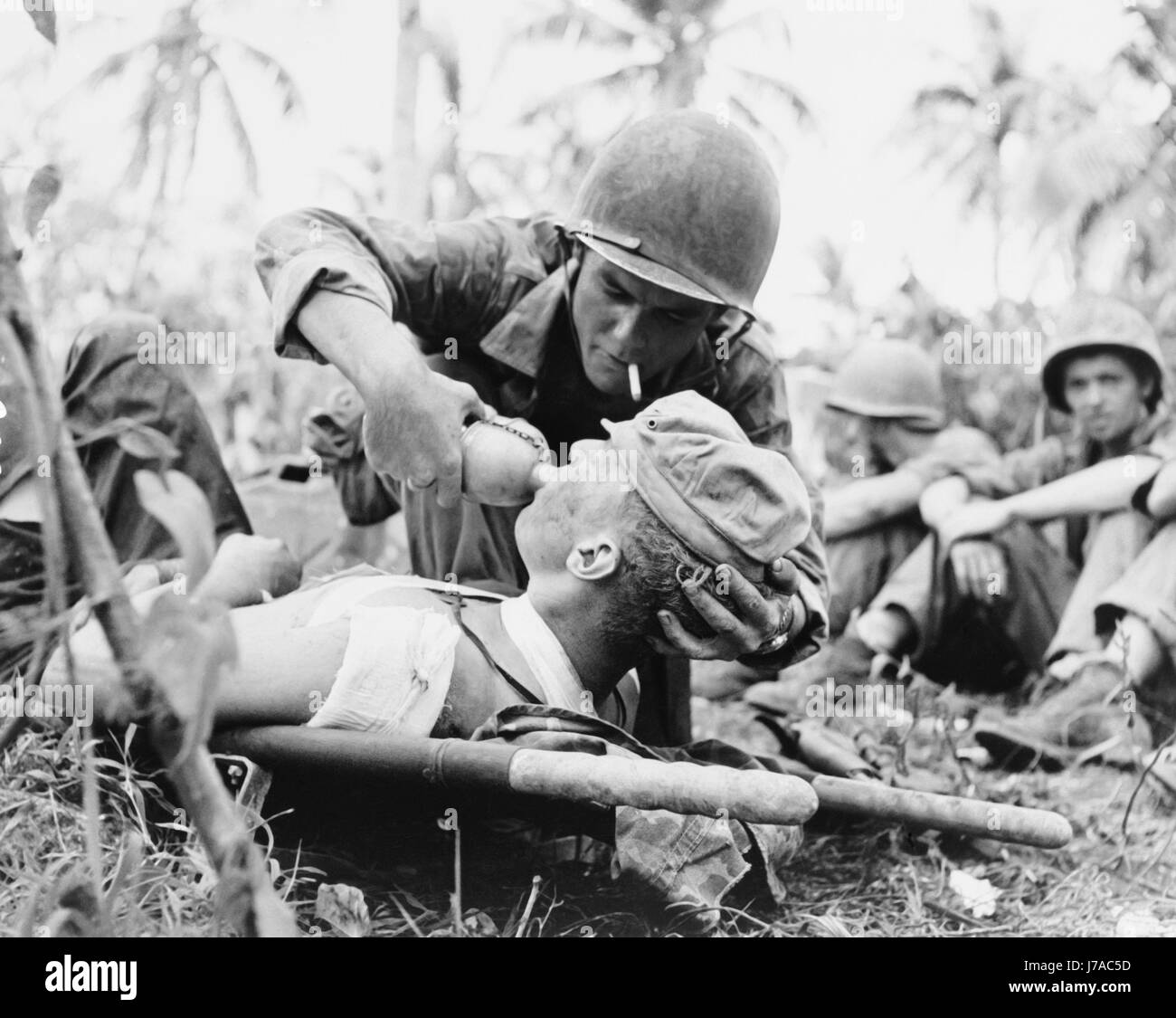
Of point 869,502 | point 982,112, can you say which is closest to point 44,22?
point 869,502

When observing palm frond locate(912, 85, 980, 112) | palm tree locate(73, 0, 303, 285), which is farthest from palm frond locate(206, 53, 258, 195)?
palm frond locate(912, 85, 980, 112)

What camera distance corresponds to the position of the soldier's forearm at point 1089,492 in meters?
5.97

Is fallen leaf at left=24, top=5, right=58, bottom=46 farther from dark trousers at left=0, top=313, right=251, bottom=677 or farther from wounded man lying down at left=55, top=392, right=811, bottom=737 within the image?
dark trousers at left=0, top=313, right=251, bottom=677

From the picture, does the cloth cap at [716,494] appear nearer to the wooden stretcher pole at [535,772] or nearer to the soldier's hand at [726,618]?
the soldier's hand at [726,618]

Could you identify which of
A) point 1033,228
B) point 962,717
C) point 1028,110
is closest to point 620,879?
point 962,717

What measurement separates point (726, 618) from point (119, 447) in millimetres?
2012

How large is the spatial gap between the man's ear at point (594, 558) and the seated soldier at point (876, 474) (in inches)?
114

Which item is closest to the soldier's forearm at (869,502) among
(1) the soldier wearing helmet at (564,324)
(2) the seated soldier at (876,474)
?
(2) the seated soldier at (876,474)

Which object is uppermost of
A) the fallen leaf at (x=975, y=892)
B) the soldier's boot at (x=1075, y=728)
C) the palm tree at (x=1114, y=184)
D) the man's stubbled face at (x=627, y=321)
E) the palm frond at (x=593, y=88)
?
the palm frond at (x=593, y=88)

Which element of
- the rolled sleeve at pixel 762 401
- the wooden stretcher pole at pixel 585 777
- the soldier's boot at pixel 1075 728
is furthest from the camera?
the soldier's boot at pixel 1075 728

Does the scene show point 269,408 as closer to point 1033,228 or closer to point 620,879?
point 620,879

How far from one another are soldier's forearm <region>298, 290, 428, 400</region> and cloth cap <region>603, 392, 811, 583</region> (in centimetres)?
54

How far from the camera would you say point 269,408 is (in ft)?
51.1

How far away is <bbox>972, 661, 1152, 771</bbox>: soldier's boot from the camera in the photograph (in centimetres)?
489
